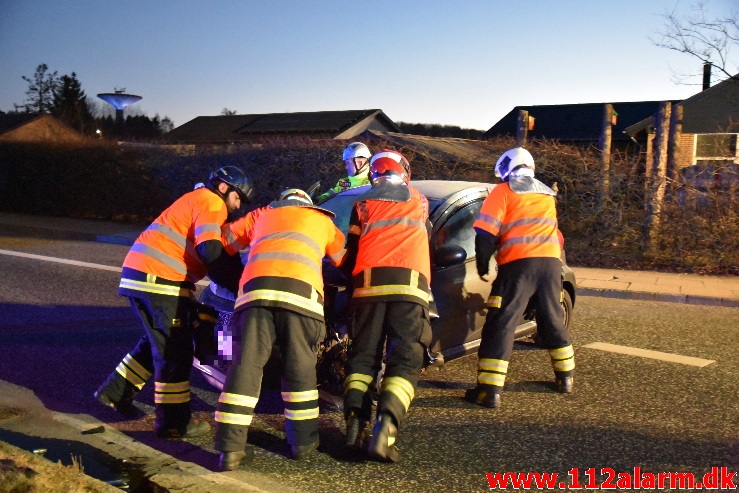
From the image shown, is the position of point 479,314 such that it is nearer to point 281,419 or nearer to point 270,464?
point 281,419

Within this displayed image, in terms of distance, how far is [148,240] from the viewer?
5176 millimetres

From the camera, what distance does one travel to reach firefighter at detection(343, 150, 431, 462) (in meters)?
4.86

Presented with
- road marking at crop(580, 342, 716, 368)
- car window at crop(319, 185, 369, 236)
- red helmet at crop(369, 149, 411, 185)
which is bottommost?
road marking at crop(580, 342, 716, 368)

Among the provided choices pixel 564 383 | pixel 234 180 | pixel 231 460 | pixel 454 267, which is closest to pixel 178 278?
pixel 234 180

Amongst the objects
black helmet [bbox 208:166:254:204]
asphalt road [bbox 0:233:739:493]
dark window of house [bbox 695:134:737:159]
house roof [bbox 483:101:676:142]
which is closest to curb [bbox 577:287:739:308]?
asphalt road [bbox 0:233:739:493]

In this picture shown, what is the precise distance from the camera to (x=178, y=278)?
201 inches

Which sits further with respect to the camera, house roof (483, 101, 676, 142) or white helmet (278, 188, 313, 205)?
house roof (483, 101, 676, 142)

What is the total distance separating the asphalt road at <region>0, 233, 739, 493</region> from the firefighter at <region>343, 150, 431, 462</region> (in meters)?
0.37

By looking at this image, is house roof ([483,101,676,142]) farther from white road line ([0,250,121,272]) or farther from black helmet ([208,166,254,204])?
black helmet ([208,166,254,204])

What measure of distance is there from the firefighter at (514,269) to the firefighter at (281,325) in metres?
1.50

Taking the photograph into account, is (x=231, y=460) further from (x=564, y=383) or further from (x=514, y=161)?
(x=514, y=161)

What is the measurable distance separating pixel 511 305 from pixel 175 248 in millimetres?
2365

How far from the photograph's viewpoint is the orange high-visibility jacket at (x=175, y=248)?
5.05 m

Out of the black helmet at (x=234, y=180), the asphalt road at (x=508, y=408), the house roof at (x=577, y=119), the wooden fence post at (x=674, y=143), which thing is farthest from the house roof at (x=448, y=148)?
the house roof at (x=577, y=119)
